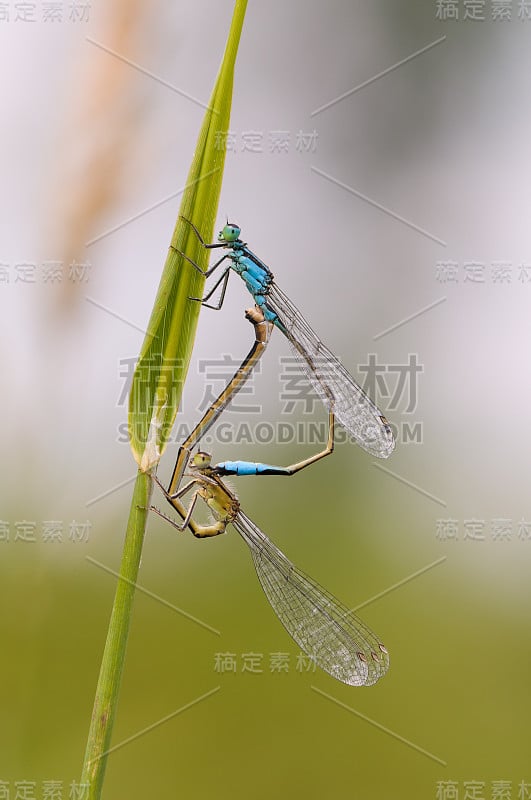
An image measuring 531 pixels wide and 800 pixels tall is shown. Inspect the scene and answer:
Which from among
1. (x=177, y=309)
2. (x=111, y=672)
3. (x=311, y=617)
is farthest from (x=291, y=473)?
(x=111, y=672)

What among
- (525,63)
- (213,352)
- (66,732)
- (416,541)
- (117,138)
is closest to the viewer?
(117,138)

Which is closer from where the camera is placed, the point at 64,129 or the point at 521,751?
the point at 64,129

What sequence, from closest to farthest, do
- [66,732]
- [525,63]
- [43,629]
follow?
1. [43,629]
2. [66,732]
3. [525,63]

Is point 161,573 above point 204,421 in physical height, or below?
below

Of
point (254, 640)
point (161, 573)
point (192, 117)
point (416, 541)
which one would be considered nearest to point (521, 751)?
point (416, 541)

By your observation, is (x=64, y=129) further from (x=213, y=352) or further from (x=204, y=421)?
(x=213, y=352)

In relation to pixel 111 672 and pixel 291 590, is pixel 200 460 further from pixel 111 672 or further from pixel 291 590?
pixel 111 672
